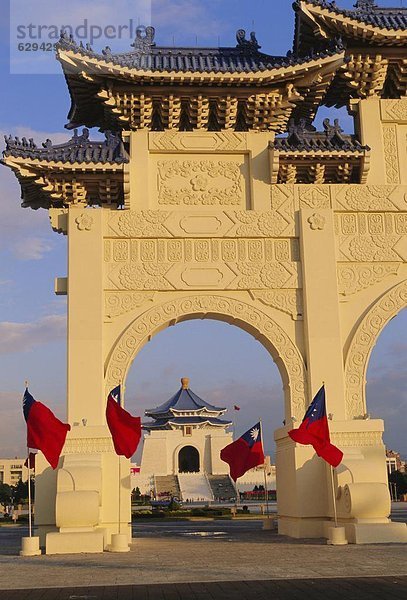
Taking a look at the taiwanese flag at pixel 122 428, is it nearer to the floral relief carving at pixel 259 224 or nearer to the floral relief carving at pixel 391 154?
the floral relief carving at pixel 259 224

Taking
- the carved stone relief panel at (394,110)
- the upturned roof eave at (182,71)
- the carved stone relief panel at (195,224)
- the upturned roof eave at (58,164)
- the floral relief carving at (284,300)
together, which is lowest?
the floral relief carving at (284,300)

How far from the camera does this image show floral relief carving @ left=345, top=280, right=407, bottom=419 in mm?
11906

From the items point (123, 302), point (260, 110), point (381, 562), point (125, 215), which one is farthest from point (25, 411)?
point (260, 110)

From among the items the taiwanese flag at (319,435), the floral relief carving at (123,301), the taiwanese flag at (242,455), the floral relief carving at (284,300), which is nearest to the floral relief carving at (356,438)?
the taiwanese flag at (319,435)

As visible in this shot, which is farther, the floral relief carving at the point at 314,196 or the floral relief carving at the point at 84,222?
the floral relief carving at the point at 314,196

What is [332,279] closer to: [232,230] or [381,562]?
[232,230]

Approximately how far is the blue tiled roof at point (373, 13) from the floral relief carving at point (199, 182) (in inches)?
110

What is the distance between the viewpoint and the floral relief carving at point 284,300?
12141 millimetres

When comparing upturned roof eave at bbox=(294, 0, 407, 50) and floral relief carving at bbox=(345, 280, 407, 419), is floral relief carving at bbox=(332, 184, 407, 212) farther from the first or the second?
upturned roof eave at bbox=(294, 0, 407, 50)

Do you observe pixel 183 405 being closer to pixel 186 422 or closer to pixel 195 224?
pixel 186 422

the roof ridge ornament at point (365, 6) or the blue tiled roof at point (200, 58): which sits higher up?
the roof ridge ornament at point (365, 6)

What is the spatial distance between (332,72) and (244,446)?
6.76 meters

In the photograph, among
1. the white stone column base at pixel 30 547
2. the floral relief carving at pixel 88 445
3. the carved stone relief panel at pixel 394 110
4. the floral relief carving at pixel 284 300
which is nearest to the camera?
the white stone column base at pixel 30 547

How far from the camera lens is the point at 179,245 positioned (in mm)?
12258
